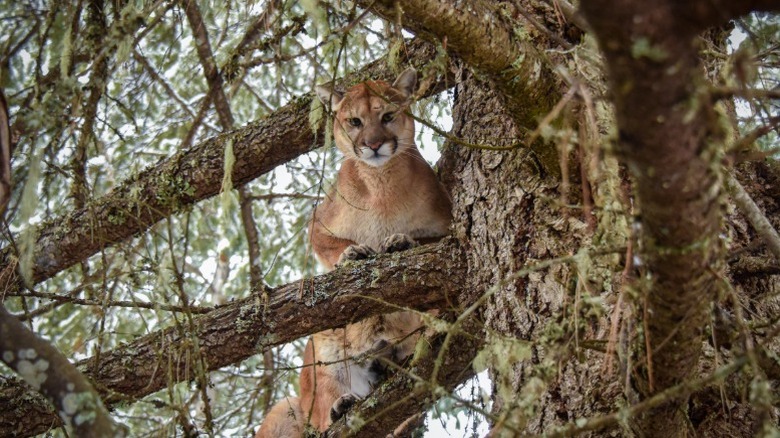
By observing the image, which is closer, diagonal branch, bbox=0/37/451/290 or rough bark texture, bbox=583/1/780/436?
rough bark texture, bbox=583/1/780/436

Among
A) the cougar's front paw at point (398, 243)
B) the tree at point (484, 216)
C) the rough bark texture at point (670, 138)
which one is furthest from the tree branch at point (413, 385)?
the rough bark texture at point (670, 138)

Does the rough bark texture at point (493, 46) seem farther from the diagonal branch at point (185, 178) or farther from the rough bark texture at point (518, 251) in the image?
the diagonal branch at point (185, 178)

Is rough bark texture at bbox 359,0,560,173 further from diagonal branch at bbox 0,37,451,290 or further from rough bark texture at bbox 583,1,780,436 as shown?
diagonal branch at bbox 0,37,451,290

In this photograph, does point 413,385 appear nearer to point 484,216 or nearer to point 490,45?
point 484,216

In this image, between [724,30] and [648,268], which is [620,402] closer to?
[648,268]

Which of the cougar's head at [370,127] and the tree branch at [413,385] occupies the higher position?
the cougar's head at [370,127]

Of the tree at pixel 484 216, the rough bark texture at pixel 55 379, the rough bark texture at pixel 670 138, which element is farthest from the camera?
the rough bark texture at pixel 55 379

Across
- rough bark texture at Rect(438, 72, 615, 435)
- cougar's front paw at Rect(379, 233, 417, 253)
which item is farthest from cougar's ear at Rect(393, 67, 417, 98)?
cougar's front paw at Rect(379, 233, 417, 253)

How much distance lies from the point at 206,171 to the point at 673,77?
144 inches

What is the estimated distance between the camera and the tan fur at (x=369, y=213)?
507cm

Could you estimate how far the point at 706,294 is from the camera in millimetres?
1987

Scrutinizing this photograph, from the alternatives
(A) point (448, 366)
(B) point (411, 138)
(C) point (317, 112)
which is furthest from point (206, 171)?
(A) point (448, 366)

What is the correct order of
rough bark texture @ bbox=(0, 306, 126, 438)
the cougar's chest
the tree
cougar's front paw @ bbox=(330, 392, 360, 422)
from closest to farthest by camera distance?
the tree < rough bark texture @ bbox=(0, 306, 126, 438) < cougar's front paw @ bbox=(330, 392, 360, 422) < the cougar's chest

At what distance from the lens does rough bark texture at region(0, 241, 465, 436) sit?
151 inches
